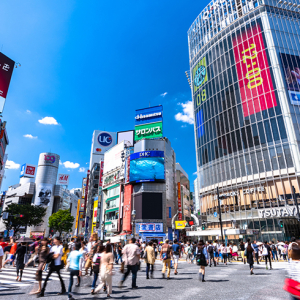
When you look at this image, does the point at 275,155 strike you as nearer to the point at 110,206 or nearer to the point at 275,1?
the point at 275,1

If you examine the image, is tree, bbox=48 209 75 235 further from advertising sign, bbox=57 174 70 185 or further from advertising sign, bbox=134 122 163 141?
advertising sign, bbox=57 174 70 185

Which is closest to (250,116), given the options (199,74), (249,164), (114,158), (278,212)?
(249,164)

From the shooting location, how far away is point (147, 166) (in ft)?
180

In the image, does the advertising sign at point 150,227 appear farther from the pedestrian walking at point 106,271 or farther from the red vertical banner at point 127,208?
the pedestrian walking at point 106,271

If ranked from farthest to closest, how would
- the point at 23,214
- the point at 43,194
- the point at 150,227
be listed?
1. the point at 43,194
2. the point at 23,214
3. the point at 150,227

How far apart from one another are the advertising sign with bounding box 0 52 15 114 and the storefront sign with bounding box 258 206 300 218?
135ft

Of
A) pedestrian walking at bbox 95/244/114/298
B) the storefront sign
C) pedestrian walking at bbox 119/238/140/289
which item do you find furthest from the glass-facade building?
pedestrian walking at bbox 95/244/114/298

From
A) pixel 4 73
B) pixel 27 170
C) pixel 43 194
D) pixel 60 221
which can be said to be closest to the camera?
pixel 4 73

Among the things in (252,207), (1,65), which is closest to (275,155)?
(252,207)

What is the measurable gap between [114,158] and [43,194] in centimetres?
6450

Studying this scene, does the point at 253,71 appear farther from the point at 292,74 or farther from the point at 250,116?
the point at 250,116

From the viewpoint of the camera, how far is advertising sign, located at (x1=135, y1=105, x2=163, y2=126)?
62.5 metres

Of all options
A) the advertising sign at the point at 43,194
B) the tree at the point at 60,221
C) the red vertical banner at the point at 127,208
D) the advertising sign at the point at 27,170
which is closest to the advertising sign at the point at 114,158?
the red vertical banner at the point at 127,208

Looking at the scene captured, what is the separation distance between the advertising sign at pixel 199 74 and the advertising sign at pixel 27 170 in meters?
110
